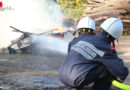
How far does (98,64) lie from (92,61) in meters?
0.08

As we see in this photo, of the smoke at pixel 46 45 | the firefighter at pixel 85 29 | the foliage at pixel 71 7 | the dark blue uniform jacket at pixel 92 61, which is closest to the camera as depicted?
the dark blue uniform jacket at pixel 92 61

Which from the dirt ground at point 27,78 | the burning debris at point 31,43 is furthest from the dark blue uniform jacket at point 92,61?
the burning debris at point 31,43

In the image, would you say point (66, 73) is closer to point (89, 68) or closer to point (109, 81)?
point (89, 68)

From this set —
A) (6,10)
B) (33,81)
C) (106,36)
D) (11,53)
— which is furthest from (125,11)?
Answer: (106,36)

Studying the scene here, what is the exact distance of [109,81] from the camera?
103 inches

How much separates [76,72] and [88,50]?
28 centimetres

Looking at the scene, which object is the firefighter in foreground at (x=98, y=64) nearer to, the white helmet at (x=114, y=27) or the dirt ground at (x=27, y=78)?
the white helmet at (x=114, y=27)

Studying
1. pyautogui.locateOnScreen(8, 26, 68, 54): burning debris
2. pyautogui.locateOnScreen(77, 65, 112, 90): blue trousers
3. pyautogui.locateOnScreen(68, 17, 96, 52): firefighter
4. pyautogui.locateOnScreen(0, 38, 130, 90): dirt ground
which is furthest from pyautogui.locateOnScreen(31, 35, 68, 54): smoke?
pyautogui.locateOnScreen(77, 65, 112, 90): blue trousers

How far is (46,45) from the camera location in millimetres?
12969

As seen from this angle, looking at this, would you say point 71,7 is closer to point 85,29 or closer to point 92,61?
point 85,29

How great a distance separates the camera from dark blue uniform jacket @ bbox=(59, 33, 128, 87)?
256 cm

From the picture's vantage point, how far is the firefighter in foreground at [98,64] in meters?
2.58

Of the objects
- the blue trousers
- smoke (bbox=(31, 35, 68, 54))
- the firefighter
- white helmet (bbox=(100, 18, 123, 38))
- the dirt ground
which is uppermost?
white helmet (bbox=(100, 18, 123, 38))

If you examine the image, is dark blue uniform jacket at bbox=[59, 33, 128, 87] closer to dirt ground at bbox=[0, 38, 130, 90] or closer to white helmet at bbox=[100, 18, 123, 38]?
white helmet at bbox=[100, 18, 123, 38]
